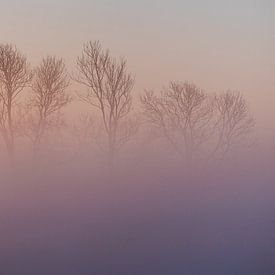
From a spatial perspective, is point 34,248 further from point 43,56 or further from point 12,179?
point 43,56

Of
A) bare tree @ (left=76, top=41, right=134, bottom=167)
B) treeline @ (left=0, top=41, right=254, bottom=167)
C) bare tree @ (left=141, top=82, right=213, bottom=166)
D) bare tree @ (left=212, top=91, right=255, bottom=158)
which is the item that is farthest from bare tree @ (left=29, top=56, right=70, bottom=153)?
bare tree @ (left=212, top=91, right=255, bottom=158)

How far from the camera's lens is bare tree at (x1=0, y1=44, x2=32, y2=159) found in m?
2.80

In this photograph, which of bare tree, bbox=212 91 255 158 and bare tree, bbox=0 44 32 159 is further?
bare tree, bbox=212 91 255 158

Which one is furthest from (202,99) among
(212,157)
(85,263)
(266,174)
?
(85,263)

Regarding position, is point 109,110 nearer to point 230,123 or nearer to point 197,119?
point 197,119

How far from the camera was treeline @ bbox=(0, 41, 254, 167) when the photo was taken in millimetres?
2816

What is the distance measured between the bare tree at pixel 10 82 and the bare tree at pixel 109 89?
0.99ft

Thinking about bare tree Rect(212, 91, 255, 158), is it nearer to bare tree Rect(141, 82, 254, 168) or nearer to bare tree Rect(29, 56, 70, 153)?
bare tree Rect(141, 82, 254, 168)

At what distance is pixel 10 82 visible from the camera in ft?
9.25

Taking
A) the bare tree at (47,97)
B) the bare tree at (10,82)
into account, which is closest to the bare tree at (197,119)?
the bare tree at (47,97)

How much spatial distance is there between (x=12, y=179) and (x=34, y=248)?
388 millimetres

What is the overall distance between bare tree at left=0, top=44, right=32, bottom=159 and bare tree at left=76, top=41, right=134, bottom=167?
30 centimetres

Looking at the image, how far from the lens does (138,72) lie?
289 cm

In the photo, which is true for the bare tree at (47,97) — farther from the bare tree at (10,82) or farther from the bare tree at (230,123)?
the bare tree at (230,123)
